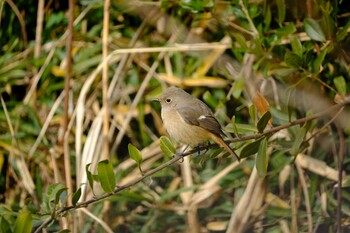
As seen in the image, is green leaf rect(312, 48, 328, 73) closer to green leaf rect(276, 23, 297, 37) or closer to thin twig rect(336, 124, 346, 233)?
green leaf rect(276, 23, 297, 37)

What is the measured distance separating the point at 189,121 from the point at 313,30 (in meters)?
0.52

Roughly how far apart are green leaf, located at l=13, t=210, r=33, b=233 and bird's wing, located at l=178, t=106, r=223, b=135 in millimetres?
623

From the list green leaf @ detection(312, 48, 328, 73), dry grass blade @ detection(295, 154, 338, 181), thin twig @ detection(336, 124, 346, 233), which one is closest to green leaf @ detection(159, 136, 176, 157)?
green leaf @ detection(312, 48, 328, 73)

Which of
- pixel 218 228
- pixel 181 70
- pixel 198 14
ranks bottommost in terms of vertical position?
pixel 218 228

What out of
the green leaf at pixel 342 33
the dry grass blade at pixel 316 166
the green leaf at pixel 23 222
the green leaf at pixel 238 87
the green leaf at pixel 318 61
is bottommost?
the dry grass blade at pixel 316 166

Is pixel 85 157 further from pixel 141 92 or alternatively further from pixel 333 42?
pixel 333 42

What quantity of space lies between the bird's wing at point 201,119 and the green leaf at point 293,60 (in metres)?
0.30

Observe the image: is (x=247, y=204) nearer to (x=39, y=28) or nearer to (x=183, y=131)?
(x=183, y=131)

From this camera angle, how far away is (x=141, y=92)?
350cm

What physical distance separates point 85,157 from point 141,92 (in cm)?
37

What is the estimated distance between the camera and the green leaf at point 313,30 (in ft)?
9.34

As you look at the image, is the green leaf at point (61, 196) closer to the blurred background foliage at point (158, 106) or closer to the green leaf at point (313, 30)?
the blurred background foliage at point (158, 106)

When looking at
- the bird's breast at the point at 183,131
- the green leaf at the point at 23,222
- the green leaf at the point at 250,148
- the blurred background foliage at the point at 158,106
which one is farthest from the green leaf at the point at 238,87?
the green leaf at the point at 23,222

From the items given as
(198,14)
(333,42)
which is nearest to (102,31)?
(198,14)
